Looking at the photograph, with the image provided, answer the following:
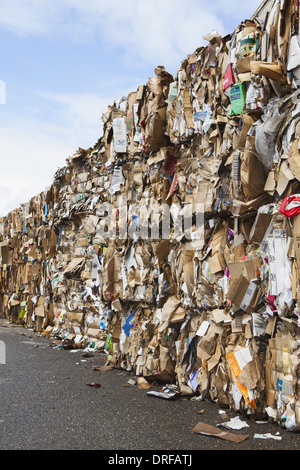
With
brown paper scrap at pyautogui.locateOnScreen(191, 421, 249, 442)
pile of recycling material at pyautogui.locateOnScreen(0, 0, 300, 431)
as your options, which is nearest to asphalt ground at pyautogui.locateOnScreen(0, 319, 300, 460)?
brown paper scrap at pyautogui.locateOnScreen(191, 421, 249, 442)

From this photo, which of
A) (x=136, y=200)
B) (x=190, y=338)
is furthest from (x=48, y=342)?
(x=190, y=338)

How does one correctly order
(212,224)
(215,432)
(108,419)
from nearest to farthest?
(215,432)
(108,419)
(212,224)

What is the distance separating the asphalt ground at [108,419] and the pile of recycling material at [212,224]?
19 cm

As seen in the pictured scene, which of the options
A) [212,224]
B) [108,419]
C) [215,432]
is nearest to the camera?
[215,432]

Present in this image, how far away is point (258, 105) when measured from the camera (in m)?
2.79

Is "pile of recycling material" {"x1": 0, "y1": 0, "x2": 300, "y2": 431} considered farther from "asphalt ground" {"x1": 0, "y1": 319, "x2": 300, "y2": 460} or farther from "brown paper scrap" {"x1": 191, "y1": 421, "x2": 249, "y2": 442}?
"brown paper scrap" {"x1": 191, "y1": 421, "x2": 249, "y2": 442}

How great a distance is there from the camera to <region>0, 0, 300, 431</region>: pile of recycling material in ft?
8.43

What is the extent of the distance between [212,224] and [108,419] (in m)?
1.56

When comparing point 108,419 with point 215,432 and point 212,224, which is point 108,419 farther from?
point 212,224

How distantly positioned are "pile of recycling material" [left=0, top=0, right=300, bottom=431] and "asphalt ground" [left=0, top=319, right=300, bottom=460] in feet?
0.62

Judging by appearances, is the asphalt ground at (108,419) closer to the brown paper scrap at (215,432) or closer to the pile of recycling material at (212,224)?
the brown paper scrap at (215,432)

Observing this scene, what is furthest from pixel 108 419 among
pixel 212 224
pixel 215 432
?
pixel 212 224

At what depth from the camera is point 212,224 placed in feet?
10.9

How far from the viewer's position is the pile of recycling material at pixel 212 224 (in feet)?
8.43
